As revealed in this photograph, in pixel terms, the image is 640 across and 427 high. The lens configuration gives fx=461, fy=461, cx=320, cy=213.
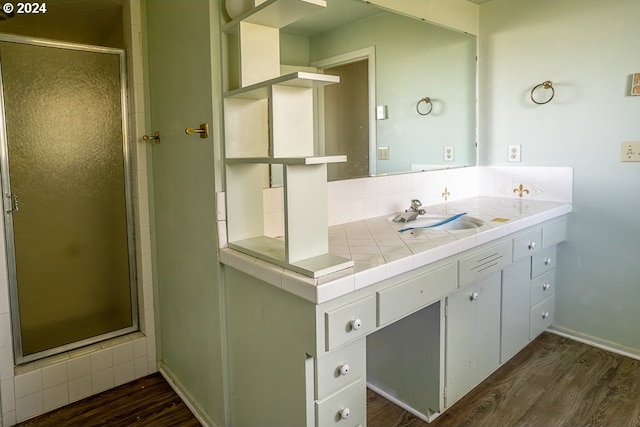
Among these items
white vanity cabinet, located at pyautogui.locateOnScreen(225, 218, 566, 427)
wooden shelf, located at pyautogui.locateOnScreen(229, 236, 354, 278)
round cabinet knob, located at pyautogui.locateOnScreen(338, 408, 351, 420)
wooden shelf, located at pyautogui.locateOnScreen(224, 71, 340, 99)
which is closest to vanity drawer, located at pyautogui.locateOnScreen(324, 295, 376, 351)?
white vanity cabinet, located at pyautogui.locateOnScreen(225, 218, 566, 427)

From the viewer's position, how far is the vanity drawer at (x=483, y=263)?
1.89m

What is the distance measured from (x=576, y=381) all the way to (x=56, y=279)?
102 inches

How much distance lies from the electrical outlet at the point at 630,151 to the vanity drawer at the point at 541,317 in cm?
86

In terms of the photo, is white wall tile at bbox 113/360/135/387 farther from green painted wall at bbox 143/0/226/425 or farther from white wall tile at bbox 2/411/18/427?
white wall tile at bbox 2/411/18/427

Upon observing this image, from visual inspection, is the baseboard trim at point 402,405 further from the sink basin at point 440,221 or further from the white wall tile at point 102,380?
the white wall tile at point 102,380

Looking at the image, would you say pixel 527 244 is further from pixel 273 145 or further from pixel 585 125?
pixel 273 145

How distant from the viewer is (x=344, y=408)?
4.88 ft

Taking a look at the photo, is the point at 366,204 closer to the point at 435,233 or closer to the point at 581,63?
the point at 435,233

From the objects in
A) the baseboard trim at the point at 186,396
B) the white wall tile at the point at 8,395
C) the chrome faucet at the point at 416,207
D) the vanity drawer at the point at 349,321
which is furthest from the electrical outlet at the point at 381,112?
the white wall tile at the point at 8,395

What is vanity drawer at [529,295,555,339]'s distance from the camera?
2518 mm

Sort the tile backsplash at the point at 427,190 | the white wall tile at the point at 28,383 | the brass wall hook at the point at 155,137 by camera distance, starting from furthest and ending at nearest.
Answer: the tile backsplash at the point at 427,190 → the brass wall hook at the point at 155,137 → the white wall tile at the point at 28,383

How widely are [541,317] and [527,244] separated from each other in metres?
0.54

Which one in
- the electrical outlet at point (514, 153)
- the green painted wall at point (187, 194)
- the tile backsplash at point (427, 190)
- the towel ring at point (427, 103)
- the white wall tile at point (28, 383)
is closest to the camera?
the green painted wall at point (187, 194)

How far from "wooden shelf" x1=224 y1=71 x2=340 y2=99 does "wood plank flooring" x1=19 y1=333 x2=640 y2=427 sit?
140 centimetres
